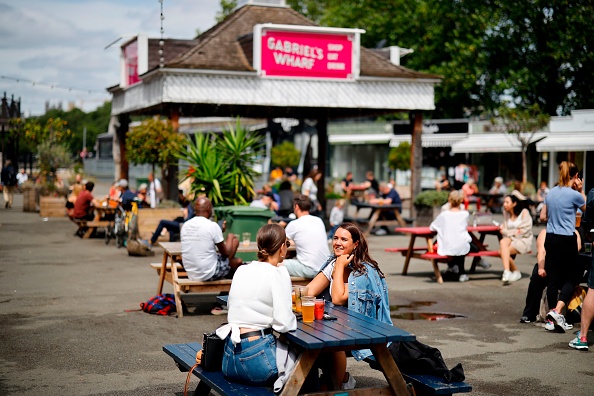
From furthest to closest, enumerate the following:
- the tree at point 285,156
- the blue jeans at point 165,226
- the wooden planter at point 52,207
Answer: the tree at point 285,156 → the wooden planter at point 52,207 → the blue jeans at point 165,226

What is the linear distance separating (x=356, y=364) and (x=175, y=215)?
12.2m

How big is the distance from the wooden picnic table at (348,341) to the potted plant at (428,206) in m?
17.4

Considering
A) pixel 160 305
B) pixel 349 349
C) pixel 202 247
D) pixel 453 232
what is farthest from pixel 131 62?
pixel 349 349

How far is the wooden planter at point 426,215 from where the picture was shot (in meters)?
23.0

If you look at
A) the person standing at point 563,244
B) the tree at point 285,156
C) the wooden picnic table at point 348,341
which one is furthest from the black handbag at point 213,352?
the tree at point 285,156

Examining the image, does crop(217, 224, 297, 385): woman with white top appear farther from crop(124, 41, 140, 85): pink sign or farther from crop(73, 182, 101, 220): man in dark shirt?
crop(124, 41, 140, 85): pink sign

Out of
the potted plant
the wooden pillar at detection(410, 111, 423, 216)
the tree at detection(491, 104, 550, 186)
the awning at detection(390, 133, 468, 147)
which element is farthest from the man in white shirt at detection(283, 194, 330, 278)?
the awning at detection(390, 133, 468, 147)

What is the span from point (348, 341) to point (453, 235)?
8.42 meters

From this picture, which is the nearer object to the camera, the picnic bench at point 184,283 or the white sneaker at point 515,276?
the picnic bench at point 184,283

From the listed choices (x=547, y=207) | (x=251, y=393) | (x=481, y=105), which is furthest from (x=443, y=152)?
(x=251, y=393)

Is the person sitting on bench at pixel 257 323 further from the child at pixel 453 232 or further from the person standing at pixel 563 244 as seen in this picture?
the child at pixel 453 232

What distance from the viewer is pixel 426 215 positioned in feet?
75.8

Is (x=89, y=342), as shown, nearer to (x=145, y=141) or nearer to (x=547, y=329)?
(x=547, y=329)

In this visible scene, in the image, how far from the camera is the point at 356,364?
787cm
